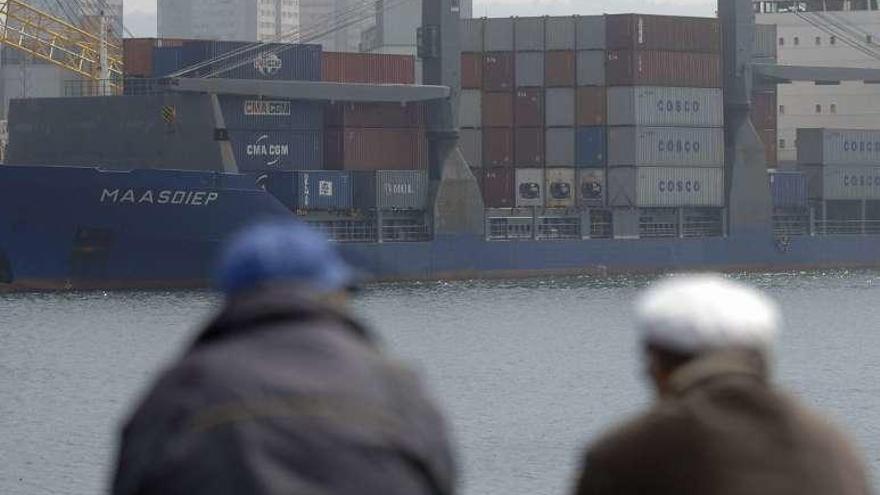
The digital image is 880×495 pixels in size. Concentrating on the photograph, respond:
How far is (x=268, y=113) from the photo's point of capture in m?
48.9

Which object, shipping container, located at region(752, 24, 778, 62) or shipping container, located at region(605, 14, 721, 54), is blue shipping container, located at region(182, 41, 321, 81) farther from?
shipping container, located at region(752, 24, 778, 62)

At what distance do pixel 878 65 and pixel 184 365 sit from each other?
70.3 metres

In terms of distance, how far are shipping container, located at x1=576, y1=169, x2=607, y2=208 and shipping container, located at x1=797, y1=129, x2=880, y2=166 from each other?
8855 mm

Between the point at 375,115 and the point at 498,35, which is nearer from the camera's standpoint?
the point at 375,115

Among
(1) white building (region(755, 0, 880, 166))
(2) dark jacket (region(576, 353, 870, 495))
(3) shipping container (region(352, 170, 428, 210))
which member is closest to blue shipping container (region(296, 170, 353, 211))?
(3) shipping container (region(352, 170, 428, 210))

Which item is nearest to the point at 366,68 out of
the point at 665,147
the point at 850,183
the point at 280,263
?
the point at 665,147

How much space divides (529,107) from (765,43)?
11.1 m

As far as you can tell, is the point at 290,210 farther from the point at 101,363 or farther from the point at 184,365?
the point at 184,365

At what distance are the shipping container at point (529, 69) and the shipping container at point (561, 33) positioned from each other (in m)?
0.46

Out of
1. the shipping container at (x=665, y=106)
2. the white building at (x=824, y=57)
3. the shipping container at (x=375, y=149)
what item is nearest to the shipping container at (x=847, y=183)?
the shipping container at (x=665, y=106)

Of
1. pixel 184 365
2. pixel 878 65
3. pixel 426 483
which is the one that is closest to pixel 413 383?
pixel 426 483

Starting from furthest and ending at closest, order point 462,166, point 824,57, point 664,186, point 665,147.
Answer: point 824,57
point 664,186
point 665,147
point 462,166

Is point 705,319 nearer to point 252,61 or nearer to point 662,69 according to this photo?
point 252,61

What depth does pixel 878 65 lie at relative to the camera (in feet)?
233
